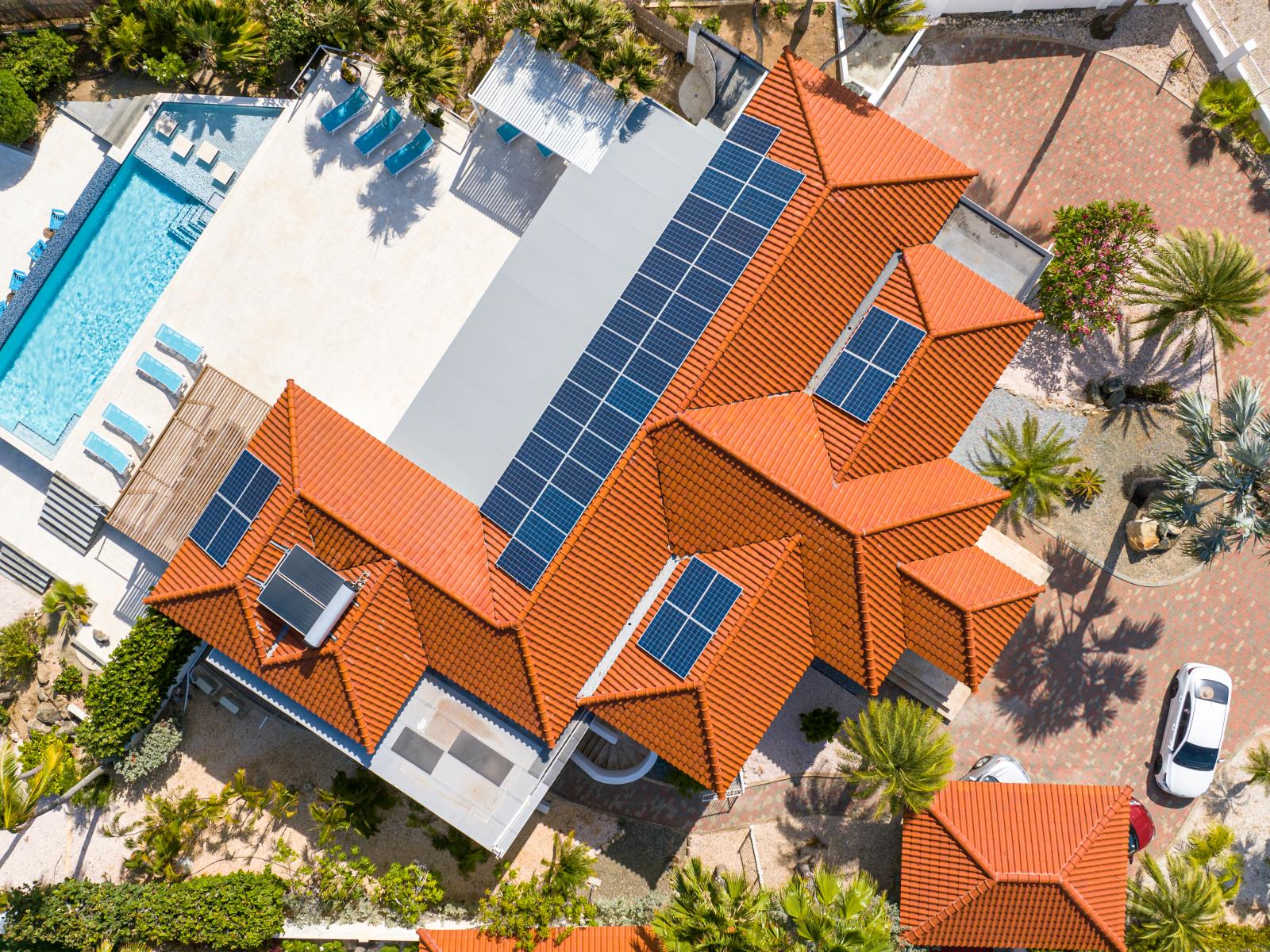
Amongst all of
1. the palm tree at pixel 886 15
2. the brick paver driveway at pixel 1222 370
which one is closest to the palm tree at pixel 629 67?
the palm tree at pixel 886 15

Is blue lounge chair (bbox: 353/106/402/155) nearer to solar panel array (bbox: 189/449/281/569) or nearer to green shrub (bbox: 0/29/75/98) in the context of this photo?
solar panel array (bbox: 189/449/281/569)

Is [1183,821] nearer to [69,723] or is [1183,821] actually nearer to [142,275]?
[69,723]

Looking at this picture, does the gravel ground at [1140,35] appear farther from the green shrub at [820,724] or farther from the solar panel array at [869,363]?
the green shrub at [820,724]

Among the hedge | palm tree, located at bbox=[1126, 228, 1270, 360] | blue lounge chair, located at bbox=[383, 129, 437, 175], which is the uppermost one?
palm tree, located at bbox=[1126, 228, 1270, 360]

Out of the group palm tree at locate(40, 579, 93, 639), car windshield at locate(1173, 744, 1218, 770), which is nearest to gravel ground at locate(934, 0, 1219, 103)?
car windshield at locate(1173, 744, 1218, 770)

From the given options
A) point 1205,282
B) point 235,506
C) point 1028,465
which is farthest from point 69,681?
point 1205,282

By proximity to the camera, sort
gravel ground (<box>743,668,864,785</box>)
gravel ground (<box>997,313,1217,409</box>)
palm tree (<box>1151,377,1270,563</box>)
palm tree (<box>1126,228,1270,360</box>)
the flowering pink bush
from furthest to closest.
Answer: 1. gravel ground (<box>997,313,1217,409</box>)
2. gravel ground (<box>743,668,864,785</box>)
3. the flowering pink bush
4. palm tree (<box>1126,228,1270,360</box>)
5. palm tree (<box>1151,377,1270,563</box>)

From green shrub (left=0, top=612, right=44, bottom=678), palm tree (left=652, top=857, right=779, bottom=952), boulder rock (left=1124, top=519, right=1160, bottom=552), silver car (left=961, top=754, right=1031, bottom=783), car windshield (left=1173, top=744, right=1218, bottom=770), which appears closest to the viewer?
palm tree (left=652, top=857, right=779, bottom=952)
